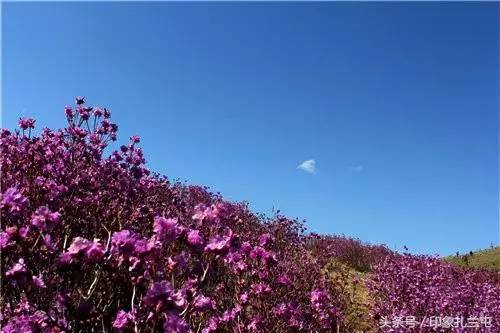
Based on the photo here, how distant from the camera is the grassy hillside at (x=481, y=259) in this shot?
1797 centimetres

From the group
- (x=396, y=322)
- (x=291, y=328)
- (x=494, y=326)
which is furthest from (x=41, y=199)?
(x=494, y=326)

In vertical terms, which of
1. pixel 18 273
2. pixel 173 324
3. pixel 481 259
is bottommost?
pixel 173 324

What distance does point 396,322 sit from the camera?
267 inches

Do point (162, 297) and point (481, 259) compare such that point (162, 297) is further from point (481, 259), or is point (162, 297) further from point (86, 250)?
point (481, 259)

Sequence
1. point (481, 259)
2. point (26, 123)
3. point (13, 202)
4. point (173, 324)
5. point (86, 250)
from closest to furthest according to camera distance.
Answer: point (173, 324) → point (86, 250) → point (13, 202) → point (26, 123) → point (481, 259)

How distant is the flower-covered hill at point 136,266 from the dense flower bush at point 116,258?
0.04 ft

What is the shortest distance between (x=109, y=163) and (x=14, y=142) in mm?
1203

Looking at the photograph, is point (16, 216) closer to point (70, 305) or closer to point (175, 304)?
point (70, 305)

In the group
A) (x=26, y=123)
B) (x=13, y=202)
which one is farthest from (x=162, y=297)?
(x=26, y=123)

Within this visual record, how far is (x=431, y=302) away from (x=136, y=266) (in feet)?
18.9

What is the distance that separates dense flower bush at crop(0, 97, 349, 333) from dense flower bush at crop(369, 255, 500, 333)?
30.2 inches

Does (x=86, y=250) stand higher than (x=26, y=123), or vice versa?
(x=26, y=123)

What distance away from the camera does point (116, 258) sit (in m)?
3.00

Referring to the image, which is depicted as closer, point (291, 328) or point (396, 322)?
point (291, 328)
